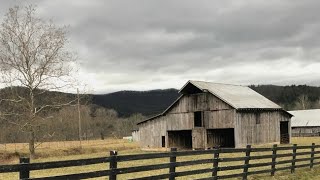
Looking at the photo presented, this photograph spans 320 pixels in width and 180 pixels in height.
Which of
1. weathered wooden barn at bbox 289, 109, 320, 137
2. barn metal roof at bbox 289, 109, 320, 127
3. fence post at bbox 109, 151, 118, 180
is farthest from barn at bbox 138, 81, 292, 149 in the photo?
barn metal roof at bbox 289, 109, 320, 127

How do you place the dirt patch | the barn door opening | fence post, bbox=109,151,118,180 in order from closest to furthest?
fence post, bbox=109,151,118,180 → the dirt patch → the barn door opening

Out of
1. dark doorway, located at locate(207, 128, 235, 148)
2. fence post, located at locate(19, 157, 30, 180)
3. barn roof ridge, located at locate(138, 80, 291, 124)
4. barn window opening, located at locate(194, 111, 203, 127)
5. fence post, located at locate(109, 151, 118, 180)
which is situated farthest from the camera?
dark doorway, located at locate(207, 128, 235, 148)

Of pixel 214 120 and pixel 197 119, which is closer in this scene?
pixel 214 120

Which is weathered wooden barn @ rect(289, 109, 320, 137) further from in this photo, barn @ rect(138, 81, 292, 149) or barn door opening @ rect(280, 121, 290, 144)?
barn @ rect(138, 81, 292, 149)

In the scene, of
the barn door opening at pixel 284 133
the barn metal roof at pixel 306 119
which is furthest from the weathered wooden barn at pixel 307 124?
the barn door opening at pixel 284 133

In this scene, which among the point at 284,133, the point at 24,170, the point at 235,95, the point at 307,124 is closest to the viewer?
the point at 24,170

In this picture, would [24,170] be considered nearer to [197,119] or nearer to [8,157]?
[8,157]

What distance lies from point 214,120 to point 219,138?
496 cm

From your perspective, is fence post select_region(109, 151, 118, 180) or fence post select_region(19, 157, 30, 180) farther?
fence post select_region(109, 151, 118, 180)

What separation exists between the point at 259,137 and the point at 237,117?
482 centimetres

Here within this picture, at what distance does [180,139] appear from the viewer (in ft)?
Result: 163

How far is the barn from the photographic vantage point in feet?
138

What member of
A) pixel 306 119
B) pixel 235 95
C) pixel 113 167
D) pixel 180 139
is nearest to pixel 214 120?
pixel 235 95

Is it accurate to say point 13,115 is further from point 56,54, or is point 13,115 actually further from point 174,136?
point 174,136
